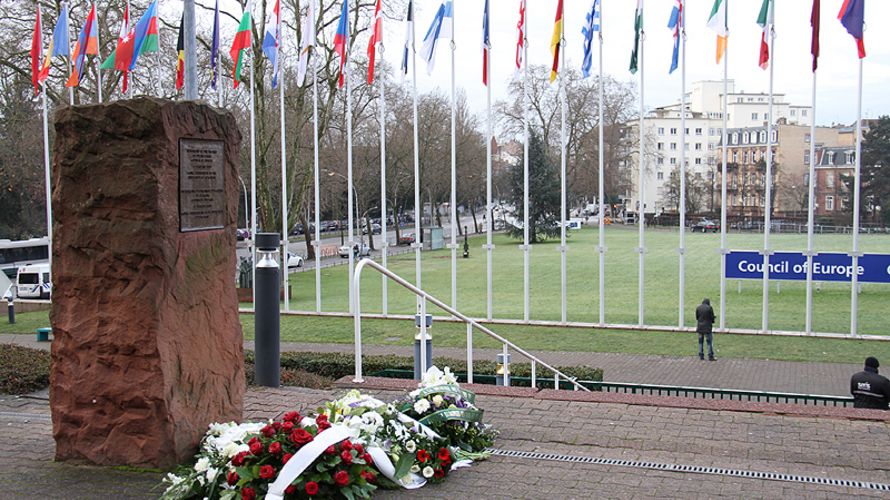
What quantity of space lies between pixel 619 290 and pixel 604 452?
2460 centimetres

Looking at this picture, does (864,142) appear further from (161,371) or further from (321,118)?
(161,371)

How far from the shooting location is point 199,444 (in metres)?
6.15

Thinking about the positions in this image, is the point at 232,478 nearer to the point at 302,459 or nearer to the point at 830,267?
the point at 302,459

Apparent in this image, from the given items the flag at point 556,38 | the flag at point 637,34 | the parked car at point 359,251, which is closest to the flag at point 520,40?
the flag at point 556,38

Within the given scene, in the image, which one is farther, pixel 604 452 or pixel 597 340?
pixel 597 340

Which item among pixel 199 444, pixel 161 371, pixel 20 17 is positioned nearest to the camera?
pixel 161 371

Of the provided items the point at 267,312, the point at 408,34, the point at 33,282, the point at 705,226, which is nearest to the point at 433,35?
the point at 408,34

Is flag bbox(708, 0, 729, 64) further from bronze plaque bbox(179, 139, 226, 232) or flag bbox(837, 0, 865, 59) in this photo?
bronze plaque bbox(179, 139, 226, 232)

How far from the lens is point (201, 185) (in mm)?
6250

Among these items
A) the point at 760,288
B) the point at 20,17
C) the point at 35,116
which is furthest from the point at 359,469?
the point at 35,116

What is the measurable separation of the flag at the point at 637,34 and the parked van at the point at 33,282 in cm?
2654

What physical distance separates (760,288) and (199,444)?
27.7 metres

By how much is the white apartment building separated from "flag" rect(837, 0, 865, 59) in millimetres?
29211

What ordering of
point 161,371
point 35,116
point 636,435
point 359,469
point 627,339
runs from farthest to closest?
point 35,116
point 627,339
point 636,435
point 161,371
point 359,469
